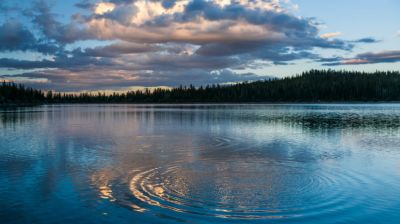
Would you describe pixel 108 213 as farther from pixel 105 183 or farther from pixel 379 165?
pixel 379 165

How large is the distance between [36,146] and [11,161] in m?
6.97

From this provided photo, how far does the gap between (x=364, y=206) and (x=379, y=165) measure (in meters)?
8.45

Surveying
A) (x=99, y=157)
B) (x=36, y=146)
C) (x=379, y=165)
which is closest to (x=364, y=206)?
(x=379, y=165)

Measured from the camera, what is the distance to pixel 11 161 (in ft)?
70.7

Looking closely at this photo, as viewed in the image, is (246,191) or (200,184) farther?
(200,184)

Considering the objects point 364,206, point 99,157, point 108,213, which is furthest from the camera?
point 99,157

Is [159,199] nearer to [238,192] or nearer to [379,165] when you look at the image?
[238,192]

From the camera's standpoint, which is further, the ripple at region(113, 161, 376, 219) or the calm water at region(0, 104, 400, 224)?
the ripple at region(113, 161, 376, 219)

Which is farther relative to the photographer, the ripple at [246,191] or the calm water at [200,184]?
the ripple at [246,191]

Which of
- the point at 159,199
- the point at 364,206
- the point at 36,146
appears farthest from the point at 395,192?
the point at 36,146

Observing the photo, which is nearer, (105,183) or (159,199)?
(159,199)

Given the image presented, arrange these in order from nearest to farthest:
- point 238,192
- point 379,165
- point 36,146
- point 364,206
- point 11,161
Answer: point 364,206 < point 238,192 < point 379,165 < point 11,161 < point 36,146

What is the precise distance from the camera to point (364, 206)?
12828 millimetres

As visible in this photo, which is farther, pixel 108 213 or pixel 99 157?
pixel 99 157
